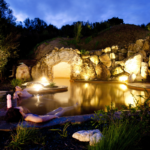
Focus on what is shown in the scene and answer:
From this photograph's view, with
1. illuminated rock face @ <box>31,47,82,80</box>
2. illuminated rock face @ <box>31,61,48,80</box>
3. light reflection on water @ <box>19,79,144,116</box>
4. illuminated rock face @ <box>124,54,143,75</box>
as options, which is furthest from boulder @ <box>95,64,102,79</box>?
light reflection on water @ <box>19,79,144,116</box>

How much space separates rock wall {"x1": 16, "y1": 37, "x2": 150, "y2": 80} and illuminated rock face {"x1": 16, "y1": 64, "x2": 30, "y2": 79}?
78cm

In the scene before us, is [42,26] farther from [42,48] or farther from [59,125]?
[59,125]

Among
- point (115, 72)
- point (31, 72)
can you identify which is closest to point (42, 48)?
point (31, 72)

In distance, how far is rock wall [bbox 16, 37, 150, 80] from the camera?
14211 millimetres

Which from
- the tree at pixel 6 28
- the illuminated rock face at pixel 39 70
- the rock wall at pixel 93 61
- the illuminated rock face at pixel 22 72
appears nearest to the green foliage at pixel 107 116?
the tree at pixel 6 28

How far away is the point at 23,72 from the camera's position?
13.3m

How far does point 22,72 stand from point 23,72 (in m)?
0.11

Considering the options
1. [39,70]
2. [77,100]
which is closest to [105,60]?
[39,70]

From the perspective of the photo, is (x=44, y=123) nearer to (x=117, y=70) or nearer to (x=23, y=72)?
(x=23, y=72)

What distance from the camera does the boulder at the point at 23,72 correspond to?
42.7 ft

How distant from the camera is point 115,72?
45.3ft

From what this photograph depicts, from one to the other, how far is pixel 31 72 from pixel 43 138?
13.1 metres

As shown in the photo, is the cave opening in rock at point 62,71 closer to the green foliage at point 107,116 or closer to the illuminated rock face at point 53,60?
the illuminated rock face at point 53,60

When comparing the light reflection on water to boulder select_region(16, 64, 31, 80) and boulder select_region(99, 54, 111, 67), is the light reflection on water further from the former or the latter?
boulder select_region(99, 54, 111, 67)
